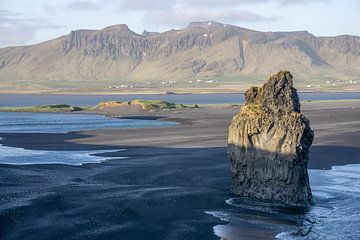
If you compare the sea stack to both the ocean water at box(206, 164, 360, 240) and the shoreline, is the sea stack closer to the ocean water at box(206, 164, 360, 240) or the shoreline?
the ocean water at box(206, 164, 360, 240)

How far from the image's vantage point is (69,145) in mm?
70312

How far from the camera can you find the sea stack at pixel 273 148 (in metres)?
38.1

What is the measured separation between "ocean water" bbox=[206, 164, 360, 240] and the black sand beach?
51cm

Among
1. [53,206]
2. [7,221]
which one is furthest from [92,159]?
[7,221]

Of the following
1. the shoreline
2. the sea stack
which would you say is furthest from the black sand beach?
the sea stack

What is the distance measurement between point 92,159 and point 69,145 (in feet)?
43.0

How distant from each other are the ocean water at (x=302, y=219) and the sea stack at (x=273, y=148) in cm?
131

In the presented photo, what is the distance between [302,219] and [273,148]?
17.0ft

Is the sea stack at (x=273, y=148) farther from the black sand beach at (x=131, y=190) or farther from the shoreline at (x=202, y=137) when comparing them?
the shoreline at (x=202, y=137)

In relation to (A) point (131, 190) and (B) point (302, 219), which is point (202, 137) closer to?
(A) point (131, 190)

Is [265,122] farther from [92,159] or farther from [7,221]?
[92,159]

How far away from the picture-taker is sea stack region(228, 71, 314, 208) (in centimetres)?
3812

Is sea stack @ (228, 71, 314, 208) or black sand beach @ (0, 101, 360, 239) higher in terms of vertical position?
sea stack @ (228, 71, 314, 208)

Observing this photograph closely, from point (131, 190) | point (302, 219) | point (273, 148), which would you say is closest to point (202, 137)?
point (131, 190)
